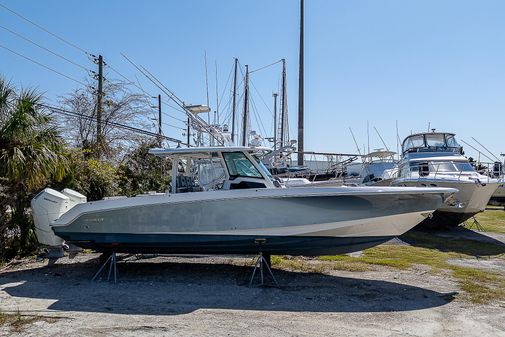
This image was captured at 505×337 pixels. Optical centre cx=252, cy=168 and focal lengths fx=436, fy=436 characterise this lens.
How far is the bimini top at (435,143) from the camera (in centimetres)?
1672

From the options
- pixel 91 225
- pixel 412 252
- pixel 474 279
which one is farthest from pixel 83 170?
pixel 474 279

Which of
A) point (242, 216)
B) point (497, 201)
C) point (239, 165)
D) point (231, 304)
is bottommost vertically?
point (231, 304)

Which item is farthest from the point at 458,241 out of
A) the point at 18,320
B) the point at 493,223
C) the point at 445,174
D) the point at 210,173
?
the point at 18,320

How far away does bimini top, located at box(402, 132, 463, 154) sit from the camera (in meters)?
16.7

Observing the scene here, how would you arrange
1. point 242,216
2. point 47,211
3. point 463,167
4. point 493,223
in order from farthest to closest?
point 493,223
point 463,167
point 47,211
point 242,216

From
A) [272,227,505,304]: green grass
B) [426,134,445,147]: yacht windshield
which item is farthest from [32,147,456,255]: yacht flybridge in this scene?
[426,134,445,147]: yacht windshield

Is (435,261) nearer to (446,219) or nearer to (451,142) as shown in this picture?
(446,219)

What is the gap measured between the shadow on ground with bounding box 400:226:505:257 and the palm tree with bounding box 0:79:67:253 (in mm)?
9075

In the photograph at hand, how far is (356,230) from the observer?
724 cm

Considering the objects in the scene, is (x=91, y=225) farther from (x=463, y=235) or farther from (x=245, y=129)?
(x=245, y=129)

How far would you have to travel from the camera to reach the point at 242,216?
23.4ft

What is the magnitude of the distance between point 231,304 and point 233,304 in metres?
0.03

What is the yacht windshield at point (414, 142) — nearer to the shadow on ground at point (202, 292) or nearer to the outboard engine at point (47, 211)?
the shadow on ground at point (202, 292)

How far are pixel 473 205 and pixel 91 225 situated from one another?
1074cm
